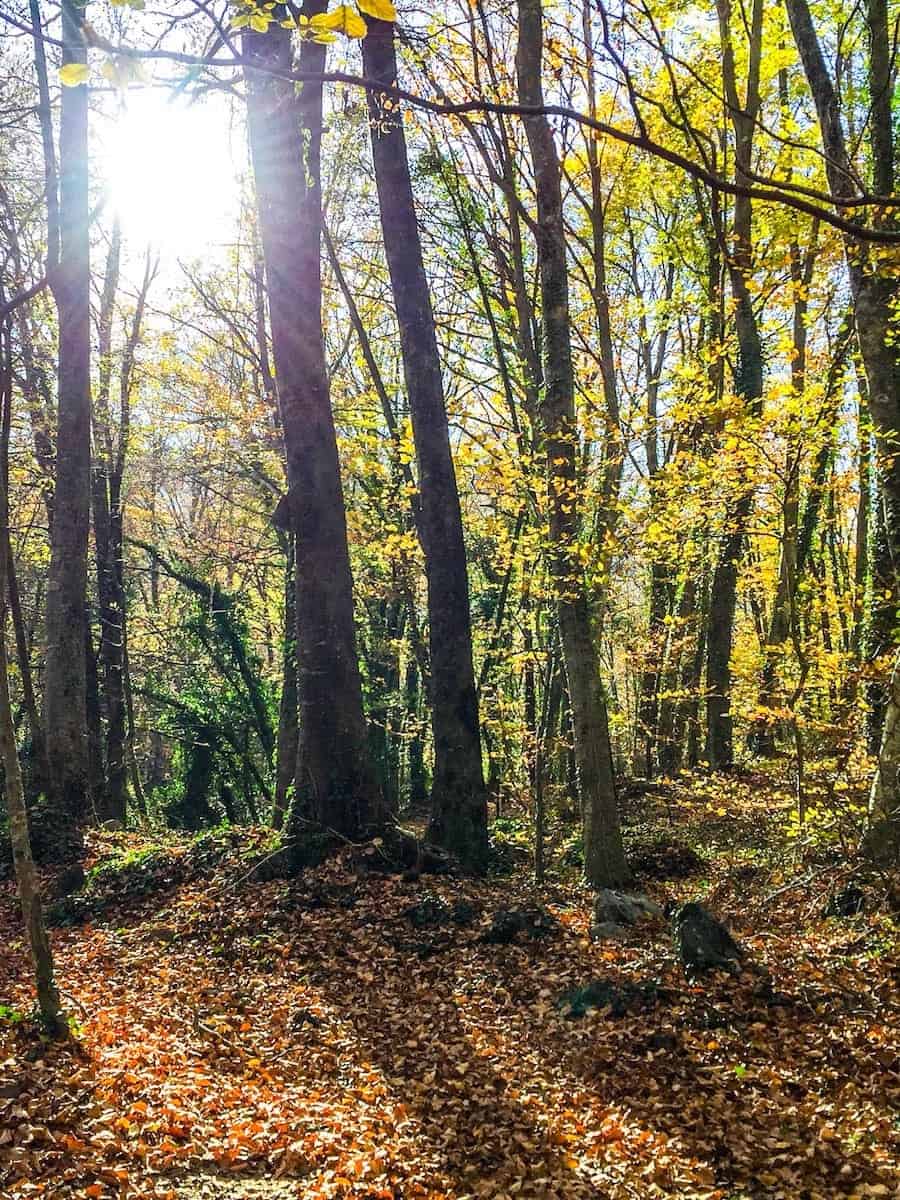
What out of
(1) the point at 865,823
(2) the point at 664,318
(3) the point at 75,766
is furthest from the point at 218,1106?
(2) the point at 664,318

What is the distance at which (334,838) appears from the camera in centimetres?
761

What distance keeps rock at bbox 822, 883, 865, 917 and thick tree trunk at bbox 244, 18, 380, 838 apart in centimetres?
405

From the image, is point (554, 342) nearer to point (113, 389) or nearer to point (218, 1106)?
point (218, 1106)

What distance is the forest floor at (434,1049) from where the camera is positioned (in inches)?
150

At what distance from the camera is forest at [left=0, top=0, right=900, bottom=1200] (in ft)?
13.3

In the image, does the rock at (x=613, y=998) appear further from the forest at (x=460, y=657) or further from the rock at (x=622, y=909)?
the rock at (x=622, y=909)

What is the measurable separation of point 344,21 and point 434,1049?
540 cm

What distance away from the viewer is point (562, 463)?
309 inches

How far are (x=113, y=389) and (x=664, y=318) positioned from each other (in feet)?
35.8

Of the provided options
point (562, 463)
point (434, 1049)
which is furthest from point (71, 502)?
point (434, 1049)

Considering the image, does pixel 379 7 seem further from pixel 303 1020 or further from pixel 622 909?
pixel 622 909

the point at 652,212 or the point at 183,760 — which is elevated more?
the point at 652,212

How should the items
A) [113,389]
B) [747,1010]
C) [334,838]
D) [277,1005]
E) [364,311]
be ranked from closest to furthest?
1. [747,1010]
2. [277,1005]
3. [334,838]
4. [364,311]
5. [113,389]

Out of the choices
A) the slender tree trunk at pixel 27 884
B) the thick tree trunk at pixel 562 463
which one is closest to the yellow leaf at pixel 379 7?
the slender tree trunk at pixel 27 884
